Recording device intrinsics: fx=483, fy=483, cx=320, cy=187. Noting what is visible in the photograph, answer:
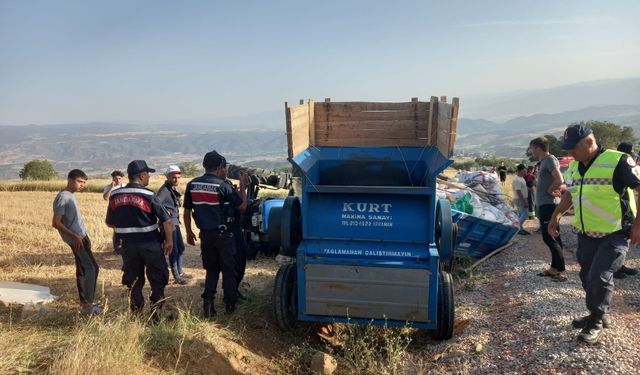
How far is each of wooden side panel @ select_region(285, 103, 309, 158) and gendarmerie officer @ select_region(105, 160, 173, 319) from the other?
1484mm

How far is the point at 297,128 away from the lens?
5121mm

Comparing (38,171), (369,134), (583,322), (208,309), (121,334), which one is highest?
(369,134)

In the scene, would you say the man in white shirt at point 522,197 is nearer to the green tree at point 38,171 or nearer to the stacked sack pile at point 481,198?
the stacked sack pile at point 481,198

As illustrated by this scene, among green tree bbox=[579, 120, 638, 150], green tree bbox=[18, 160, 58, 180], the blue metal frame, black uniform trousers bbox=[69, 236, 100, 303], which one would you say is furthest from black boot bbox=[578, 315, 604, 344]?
green tree bbox=[579, 120, 638, 150]

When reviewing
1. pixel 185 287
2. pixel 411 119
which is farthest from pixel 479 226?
pixel 185 287

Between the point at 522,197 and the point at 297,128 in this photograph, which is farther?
the point at 522,197

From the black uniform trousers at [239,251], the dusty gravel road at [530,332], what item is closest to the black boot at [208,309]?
the black uniform trousers at [239,251]

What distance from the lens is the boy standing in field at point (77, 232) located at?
519 centimetres

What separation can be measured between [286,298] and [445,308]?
158 cm

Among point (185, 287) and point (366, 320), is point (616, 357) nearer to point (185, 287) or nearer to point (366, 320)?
point (366, 320)

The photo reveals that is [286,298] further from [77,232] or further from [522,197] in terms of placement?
[522,197]

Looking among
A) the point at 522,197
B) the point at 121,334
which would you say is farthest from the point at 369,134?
the point at 522,197

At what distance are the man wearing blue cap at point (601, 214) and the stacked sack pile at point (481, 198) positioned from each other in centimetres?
369

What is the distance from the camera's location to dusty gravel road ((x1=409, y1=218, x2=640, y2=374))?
378 centimetres
